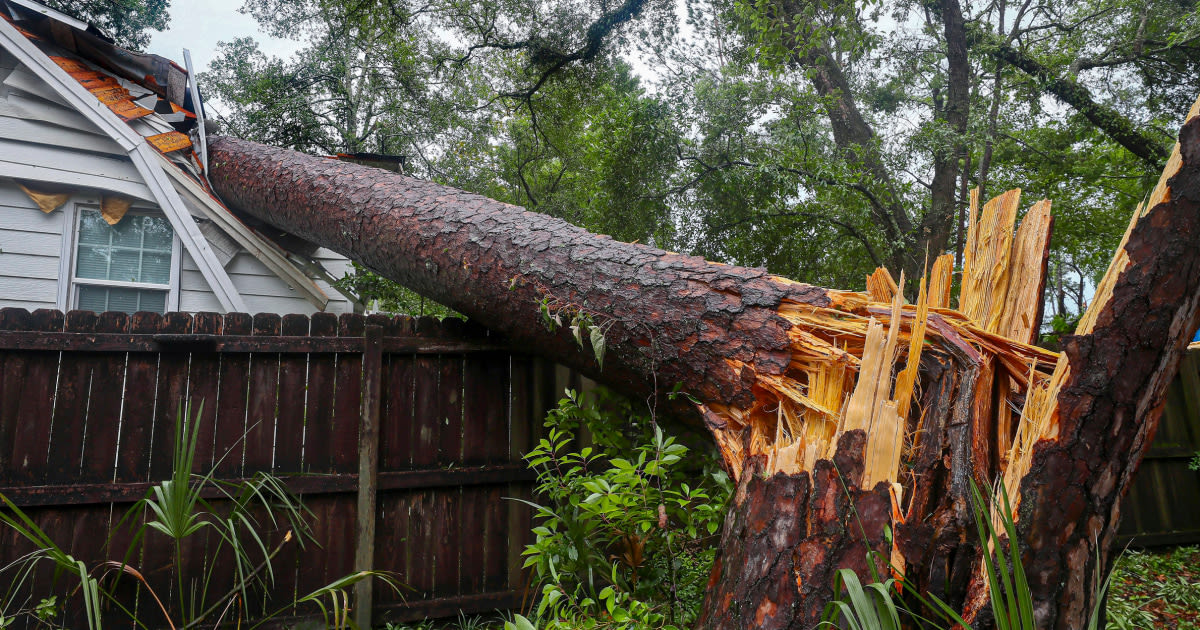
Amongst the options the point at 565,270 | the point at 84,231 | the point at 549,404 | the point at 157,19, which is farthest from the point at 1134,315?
the point at 157,19

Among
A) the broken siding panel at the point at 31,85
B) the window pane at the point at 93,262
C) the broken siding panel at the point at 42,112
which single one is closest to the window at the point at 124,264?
the window pane at the point at 93,262

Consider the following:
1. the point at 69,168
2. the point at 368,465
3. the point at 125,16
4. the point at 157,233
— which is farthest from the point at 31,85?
the point at 125,16

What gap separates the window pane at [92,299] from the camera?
194 inches

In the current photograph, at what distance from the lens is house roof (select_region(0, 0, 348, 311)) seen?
4.78 meters

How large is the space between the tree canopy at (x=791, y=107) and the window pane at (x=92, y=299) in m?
4.14

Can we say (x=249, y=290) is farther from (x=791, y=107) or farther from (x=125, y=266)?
(x=791, y=107)

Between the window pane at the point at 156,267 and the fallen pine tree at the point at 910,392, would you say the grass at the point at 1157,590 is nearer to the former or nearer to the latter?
the fallen pine tree at the point at 910,392

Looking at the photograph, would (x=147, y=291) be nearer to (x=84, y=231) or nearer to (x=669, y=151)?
(x=84, y=231)

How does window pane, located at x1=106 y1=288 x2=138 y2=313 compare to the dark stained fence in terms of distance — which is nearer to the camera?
the dark stained fence

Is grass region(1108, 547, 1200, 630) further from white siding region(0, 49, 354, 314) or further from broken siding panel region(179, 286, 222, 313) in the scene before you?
white siding region(0, 49, 354, 314)

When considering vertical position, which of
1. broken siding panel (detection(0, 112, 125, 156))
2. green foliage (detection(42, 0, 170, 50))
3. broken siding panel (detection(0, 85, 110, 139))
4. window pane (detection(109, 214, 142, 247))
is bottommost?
window pane (detection(109, 214, 142, 247))

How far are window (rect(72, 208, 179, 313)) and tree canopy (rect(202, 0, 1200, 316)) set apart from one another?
370 cm

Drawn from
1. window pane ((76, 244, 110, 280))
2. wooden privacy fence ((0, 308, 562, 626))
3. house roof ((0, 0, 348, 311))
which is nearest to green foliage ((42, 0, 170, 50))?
house roof ((0, 0, 348, 311))

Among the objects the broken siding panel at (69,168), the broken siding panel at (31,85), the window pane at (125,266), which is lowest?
the window pane at (125,266)
